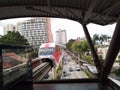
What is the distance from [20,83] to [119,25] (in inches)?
114

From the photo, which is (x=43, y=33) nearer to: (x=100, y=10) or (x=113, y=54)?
(x=100, y=10)

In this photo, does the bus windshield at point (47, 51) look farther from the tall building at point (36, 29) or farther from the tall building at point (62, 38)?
the tall building at point (62, 38)

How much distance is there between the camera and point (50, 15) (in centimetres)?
1228

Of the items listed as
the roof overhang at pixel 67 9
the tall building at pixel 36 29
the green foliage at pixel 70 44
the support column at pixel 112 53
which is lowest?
the support column at pixel 112 53

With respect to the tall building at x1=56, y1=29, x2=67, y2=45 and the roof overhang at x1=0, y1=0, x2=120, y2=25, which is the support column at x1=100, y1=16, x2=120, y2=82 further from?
the tall building at x1=56, y1=29, x2=67, y2=45

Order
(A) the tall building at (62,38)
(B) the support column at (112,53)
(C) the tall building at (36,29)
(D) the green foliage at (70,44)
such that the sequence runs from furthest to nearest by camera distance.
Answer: (A) the tall building at (62,38), (D) the green foliage at (70,44), (C) the tall building at (36,29), (B) the support column at (112,53)

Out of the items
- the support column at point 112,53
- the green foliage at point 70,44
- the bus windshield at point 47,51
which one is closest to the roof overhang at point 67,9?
the support column at point 112,53

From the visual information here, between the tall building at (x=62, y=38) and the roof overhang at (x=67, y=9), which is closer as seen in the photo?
the roof overhang at (x=67, y=9)

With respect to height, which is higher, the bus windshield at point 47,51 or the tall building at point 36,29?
the tall building at point 36,29

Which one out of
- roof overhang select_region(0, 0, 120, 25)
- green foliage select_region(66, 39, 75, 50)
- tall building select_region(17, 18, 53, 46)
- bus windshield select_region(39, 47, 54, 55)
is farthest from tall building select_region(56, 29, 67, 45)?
roof overhang select_region(0, 0, 120, 25)

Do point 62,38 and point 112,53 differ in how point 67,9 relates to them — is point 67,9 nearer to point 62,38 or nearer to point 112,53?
point 112,53

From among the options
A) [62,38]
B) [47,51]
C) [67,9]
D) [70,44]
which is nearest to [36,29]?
[70,44]

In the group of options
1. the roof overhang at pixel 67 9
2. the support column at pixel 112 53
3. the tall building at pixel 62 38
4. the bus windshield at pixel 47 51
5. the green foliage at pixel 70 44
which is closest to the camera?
the support column at pixel 112 53

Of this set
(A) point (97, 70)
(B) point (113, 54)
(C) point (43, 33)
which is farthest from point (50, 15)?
(C) point (43, 33)
